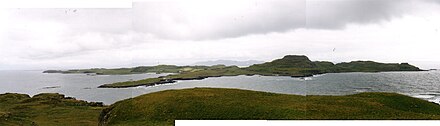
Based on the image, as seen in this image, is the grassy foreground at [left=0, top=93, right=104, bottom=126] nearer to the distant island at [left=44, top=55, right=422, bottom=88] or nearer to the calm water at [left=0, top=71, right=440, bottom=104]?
the calm water at [left=0, top=71, right=440, bottom=104]

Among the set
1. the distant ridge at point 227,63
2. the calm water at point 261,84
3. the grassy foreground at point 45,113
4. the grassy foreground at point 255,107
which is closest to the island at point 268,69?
the distant ridge at point 227,63

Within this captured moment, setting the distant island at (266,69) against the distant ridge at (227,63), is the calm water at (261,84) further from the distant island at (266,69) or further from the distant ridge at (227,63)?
the distant ridge at (227,63)

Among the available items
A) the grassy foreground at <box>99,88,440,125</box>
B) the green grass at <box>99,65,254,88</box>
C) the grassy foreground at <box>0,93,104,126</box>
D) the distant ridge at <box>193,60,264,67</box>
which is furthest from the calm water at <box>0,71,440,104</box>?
the grassy foreground at <box>99,88,440,125</box>

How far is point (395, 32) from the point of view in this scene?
6512 centimetres

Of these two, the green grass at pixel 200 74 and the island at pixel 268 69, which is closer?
the green grass at pixel 200 74

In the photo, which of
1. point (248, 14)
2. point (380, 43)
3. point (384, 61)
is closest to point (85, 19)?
point (248, 14)

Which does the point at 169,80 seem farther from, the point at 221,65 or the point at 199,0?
the point at 199,0

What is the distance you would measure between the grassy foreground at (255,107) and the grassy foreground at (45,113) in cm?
647

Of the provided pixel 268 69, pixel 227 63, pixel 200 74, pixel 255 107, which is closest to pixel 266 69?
pixel 268 69

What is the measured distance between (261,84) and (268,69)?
1968 cm

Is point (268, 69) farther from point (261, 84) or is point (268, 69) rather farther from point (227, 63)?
point (227, 63)

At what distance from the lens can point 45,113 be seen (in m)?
38.8

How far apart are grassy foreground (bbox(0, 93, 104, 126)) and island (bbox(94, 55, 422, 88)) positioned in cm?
1805

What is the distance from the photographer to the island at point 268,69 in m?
63.4
